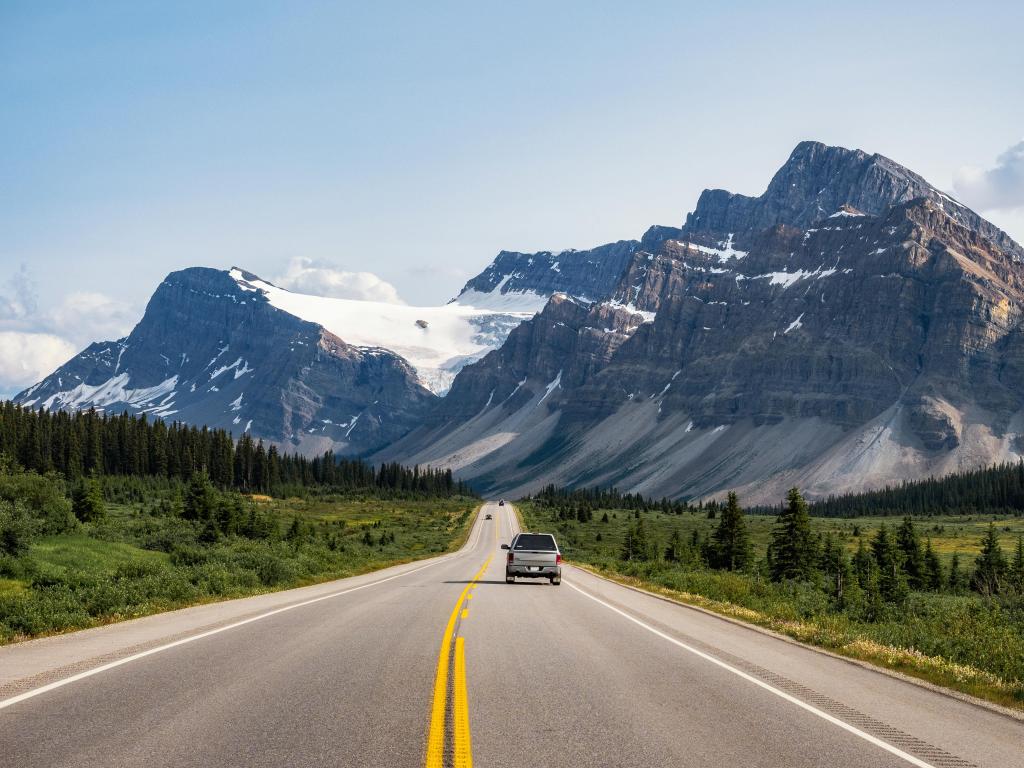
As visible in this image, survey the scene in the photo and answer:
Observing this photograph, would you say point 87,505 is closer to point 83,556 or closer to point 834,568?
point 83,556

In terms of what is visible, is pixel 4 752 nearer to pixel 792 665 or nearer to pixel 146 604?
pixel 792 665

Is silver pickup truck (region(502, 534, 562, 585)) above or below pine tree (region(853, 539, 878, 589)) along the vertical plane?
above

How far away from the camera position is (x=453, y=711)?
10.7 meters

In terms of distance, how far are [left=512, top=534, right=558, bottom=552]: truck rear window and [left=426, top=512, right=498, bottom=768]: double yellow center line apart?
18.8 meters

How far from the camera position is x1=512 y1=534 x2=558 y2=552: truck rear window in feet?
119

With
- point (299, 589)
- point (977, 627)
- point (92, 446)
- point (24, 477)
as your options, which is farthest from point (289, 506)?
point (977, 627)

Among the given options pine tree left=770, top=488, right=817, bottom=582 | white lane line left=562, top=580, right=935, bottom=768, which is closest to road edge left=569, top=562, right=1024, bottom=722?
white lane line left=562, top=580, right=935, bottom=768

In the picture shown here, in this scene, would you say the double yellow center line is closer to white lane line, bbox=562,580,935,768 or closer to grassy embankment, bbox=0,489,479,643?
white lane line, bbox=562,580,935,768

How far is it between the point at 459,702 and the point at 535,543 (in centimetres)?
2561

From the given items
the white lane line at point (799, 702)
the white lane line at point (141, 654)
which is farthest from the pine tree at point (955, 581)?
the white lane line at point (799, 702)

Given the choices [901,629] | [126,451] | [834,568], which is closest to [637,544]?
[834,568]

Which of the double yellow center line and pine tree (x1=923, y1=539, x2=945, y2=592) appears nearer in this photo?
the double yellow center line

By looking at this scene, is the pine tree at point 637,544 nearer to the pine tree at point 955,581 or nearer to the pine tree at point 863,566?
the pine tree at point 863,566

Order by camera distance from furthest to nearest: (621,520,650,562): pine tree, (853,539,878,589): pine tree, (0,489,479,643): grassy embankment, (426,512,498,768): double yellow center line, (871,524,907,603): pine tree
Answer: (621,520,650,562): pine tree, (853,539,878,589): pine tree, (871,524,907,603): pine tree, (0,489,479,643): grassy embankment, (426,512,498,768): double yellow center line
